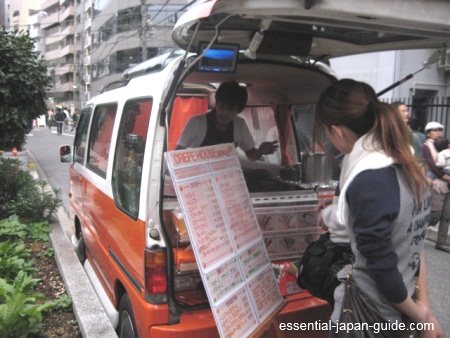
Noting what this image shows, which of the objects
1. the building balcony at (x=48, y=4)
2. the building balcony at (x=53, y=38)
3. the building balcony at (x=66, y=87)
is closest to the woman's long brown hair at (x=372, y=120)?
the building balcony at (x=66, y=87)

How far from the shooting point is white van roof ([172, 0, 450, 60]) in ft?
5.93

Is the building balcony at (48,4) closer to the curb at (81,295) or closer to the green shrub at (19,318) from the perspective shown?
the curb at (81,295)

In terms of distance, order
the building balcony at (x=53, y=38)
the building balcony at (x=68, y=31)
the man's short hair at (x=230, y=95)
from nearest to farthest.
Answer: the man's short hair at (x=230, y=95) → the building balcony at (x=68, y=31) → the building balcony at (x=53, y=38)

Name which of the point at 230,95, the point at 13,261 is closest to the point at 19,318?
the point at 13,261

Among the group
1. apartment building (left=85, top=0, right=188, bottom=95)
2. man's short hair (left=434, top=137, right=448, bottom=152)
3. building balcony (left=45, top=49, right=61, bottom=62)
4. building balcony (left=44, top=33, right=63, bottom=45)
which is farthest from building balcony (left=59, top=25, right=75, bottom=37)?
man's short hair (left=434, top=137, right=448, bottom=152)

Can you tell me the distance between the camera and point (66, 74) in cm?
7219

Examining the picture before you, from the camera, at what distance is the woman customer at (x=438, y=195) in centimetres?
562

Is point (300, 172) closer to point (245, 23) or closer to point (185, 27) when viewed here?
point (245, 23)

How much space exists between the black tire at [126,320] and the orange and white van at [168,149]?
0.02 meters

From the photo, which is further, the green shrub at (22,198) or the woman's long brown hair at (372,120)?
the green shrub at (22,198)

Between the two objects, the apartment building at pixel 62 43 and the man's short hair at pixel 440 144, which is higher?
the apartment building at pixel 62 43

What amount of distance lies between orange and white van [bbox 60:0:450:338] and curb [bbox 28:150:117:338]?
0.30 ft

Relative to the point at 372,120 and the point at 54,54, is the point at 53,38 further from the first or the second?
the point at 372,120

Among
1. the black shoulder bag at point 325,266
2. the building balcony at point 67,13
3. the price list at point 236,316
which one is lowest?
the price list at point 236,316
